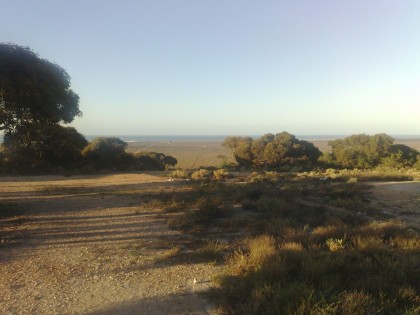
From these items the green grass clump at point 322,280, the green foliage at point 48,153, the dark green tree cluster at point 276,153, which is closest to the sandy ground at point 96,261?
the green grass clump at point 322,280

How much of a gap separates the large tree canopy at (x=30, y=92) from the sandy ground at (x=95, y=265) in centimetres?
349

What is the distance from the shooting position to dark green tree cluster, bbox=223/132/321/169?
4125cm

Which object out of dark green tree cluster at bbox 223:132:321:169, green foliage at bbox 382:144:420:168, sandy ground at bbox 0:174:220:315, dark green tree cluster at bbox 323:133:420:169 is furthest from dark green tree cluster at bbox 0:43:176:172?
green foliage at bbox 382:144:420:168

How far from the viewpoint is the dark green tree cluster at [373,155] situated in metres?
39.7

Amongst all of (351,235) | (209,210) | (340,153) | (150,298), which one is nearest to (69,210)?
(209,210)

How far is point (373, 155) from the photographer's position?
134 ft

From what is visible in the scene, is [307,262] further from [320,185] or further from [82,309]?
[320,185]

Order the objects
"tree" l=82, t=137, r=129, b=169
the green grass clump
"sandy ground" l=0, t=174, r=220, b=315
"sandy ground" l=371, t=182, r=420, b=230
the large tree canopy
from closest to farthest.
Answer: the green grass clump
"sandy ground" l=0, t=174, r=220, b=315
the large tree canopy
"sandy ground" l=371, t=182, r=420, b=230
"tree" l=82, t=137, r=129, b=169

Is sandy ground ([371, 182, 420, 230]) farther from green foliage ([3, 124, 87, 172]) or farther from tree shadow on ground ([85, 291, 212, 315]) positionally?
green foliage ([3, 124, 87, 172])

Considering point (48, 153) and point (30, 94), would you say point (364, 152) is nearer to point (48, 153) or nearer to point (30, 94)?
point (48, 153)

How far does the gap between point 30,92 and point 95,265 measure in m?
8.25

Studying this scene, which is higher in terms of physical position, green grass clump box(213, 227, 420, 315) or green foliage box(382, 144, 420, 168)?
green grass clump box(213, 227, 420, 315)

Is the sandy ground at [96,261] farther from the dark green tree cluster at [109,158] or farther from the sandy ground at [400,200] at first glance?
the dark green tree cluster at [109,158]

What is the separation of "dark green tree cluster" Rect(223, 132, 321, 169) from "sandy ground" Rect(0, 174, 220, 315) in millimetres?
29445
